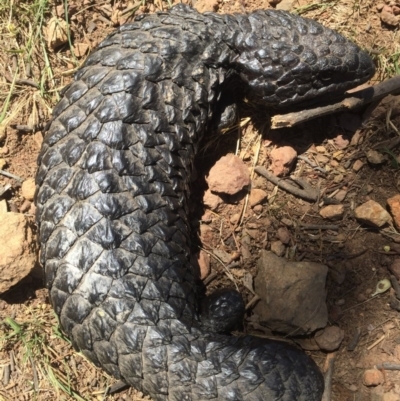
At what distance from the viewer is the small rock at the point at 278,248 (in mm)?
3270

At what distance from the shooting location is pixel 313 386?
2.75m

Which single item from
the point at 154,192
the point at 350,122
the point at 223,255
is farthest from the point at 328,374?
the point at 350,122

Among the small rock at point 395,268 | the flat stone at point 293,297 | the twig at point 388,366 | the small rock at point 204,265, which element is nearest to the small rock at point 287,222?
the flat stone at point 293,297

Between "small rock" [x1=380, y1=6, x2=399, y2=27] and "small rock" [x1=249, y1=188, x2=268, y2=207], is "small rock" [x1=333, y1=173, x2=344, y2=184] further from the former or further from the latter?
"small rock" [x1=380, y1=6, x2=399, y2=27]

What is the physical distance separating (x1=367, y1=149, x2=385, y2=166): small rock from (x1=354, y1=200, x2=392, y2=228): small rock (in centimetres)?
25

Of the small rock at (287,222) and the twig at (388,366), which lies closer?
the twig at (388,366)

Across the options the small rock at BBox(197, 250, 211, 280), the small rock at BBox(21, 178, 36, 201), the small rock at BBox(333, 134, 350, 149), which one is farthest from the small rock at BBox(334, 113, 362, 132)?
the small rock at BBox(21, 178, 36, 201)

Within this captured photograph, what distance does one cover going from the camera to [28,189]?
10.9 ft

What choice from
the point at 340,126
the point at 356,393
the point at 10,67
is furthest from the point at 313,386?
the point at 10,67

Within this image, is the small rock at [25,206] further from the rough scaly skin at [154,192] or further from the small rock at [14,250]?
the rough scaly skin at [154,192]

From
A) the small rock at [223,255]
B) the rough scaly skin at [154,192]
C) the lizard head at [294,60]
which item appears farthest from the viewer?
the small rock at [223,255]

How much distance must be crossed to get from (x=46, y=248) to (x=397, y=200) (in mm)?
1941

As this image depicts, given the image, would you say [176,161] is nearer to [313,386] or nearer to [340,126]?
[340,126]

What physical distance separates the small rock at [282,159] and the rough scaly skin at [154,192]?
0.39 m
